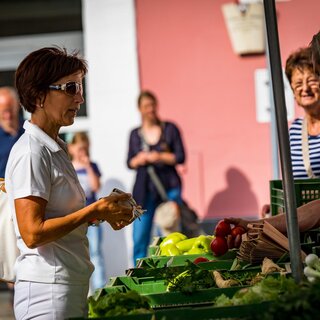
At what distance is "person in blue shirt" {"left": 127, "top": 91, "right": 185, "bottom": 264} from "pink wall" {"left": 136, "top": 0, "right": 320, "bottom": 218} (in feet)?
3.09

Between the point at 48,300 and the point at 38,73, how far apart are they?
2.95 feet

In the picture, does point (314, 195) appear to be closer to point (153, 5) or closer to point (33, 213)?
point (33, 213)

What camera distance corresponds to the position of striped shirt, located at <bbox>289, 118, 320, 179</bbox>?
5.72 meters

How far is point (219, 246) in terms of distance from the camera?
498cm

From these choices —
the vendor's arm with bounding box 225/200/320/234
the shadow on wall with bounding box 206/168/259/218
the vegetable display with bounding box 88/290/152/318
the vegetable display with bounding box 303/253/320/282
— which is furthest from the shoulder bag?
the vegetable display with bounding box 88/290/152/318

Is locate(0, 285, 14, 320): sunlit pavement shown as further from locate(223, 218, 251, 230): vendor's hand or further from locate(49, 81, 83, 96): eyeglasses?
locate(49, 81, 83, 96): eyeglasses

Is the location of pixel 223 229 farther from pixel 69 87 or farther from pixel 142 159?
pixel 142 159

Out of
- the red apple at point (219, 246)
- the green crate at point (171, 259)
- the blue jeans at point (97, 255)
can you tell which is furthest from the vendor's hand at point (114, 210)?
the blue jeans at point (97, 255)

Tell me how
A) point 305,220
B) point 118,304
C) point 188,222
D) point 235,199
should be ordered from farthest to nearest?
point 235,199, point 188,222, point 305,220, point 118,304

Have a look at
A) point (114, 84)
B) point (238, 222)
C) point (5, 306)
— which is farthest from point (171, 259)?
point (114, 84)

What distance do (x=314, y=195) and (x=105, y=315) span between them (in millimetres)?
2017

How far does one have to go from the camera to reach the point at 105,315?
11.2 feet

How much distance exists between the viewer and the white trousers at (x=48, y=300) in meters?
3.91

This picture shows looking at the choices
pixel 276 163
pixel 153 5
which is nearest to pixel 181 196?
pixel 153 5
